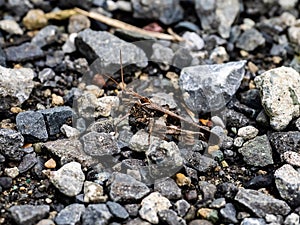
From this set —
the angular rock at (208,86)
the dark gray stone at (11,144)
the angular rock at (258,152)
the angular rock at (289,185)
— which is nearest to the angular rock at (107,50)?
the angular rock at (208,86)

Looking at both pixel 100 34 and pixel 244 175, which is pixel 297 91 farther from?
pixel 100 34

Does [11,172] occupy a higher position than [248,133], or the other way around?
[248,133]

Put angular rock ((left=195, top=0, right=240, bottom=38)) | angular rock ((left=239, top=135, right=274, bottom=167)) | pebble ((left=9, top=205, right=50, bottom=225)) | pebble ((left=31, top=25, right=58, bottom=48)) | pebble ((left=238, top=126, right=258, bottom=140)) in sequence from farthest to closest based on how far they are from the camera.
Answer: angular rock ((left=195, top=0, right=240, bottom=38)) < pebble ((left=31, top=25, right=58, bottom=48)) < pebble ((left=238, top=126, right=258, bottom=140)) < angular rock ((left=239, top=135, right=274, bottom=167)) < pebble ((left=9, top=205, right=50, bottom=225))

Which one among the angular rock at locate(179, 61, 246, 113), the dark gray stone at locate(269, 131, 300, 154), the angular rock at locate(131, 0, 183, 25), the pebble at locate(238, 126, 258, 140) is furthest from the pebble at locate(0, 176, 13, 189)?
the angular rock at locate(131, 0, 183, 25)

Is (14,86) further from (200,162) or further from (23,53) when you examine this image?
(200,162)

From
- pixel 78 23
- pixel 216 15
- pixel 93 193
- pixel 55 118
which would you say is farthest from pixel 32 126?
pixel 216 15

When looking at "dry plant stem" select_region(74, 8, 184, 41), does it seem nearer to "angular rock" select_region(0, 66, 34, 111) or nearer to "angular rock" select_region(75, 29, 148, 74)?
"angular rock" select_region(75, 29, 148, 74)
